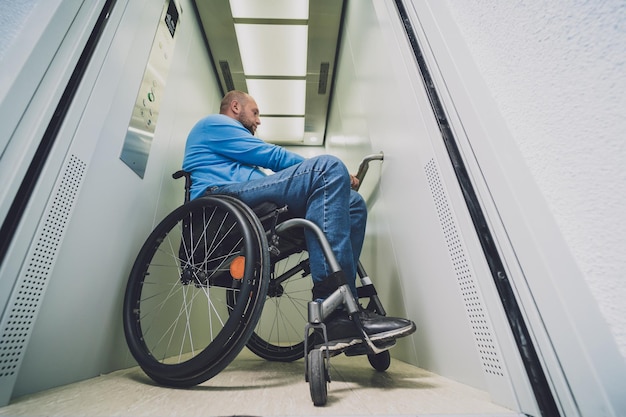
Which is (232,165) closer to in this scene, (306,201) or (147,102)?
(306,201)

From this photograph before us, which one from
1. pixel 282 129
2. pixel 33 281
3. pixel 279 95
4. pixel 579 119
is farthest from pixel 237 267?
pixel 282 129

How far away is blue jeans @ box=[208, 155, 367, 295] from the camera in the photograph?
0.85 meters

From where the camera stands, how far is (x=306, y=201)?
946mm

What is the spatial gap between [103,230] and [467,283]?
1275mm

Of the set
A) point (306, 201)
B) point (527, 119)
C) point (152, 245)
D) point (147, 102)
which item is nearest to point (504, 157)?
point (527, 119)

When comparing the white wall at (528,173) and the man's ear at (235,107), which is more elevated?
the man's ear at (235,107)

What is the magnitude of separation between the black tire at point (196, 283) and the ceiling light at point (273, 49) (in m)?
1.93

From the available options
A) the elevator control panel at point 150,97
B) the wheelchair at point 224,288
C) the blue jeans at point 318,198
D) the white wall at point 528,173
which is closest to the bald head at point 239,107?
the elevator control panel at point 150,97

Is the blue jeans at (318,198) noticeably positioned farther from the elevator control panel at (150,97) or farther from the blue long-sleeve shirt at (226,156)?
the elevator control panel at (150,97)

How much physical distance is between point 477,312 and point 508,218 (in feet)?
0.83

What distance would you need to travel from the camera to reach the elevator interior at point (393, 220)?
17.6 inches

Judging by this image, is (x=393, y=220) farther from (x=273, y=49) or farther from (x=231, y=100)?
(x=273, y=49)

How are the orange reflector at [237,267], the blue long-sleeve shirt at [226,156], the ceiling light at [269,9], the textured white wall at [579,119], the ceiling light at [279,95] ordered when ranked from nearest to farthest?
the textured white wall at [579,119]
the orange reflector at [237,267]
the blue long-sleeve shirt at [226,156]
the ceiling light at [269,9]
the ceiling light at [279,95]

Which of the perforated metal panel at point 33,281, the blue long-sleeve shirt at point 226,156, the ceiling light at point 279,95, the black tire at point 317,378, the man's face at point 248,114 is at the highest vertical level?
the ceiling light at point 279,95
